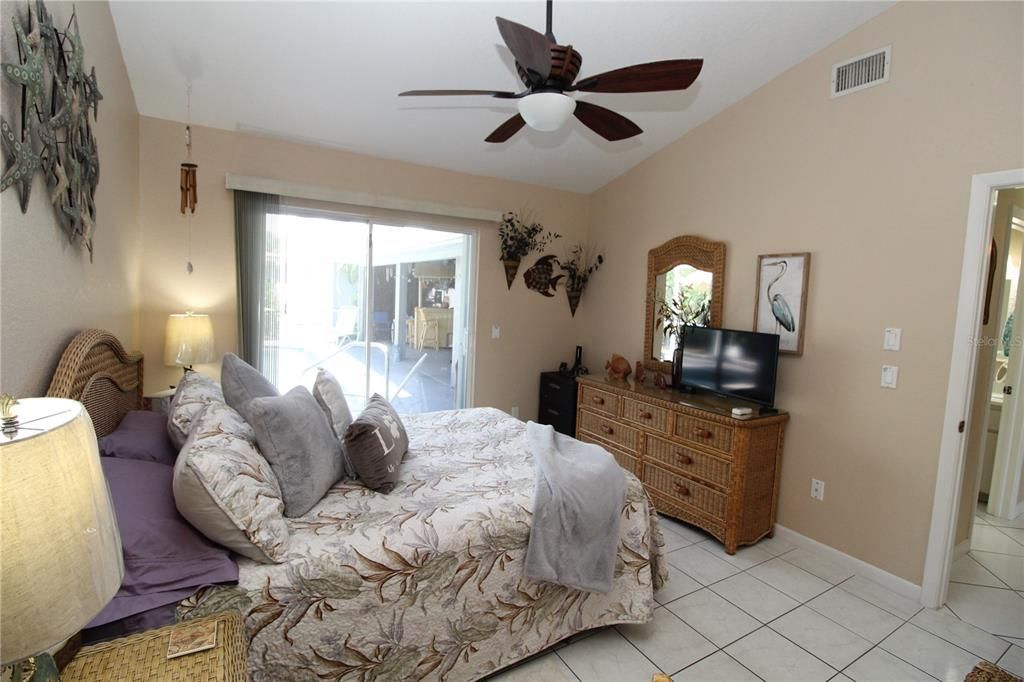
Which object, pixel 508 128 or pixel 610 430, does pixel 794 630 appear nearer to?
pixel 610 430

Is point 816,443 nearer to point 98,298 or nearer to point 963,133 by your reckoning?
point 963,133

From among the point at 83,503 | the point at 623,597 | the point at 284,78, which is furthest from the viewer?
the point at 284,78

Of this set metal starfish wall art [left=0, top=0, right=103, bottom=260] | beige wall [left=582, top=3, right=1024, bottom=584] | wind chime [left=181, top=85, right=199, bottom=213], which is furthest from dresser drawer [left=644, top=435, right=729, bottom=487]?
wind chime [left=181, top=85, right=199, bottom=213]

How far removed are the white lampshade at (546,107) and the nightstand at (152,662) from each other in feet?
6.33

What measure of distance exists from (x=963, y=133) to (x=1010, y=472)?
2.65 meters

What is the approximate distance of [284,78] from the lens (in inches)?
113

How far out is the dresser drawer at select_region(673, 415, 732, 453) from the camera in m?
2.95

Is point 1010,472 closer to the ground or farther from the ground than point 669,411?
closer to the ground

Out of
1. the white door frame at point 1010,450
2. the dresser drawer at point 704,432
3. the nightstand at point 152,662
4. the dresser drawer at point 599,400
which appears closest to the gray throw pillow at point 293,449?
the nightstand at point 152,662

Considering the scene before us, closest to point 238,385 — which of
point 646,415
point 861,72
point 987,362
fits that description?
point 646,415

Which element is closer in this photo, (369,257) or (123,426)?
(123,426)

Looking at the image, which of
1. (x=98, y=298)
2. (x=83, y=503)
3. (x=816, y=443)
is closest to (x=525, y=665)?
(x=83, y=503)

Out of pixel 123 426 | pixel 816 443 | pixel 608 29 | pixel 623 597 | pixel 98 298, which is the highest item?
pixel 608 29

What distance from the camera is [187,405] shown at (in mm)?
1941
